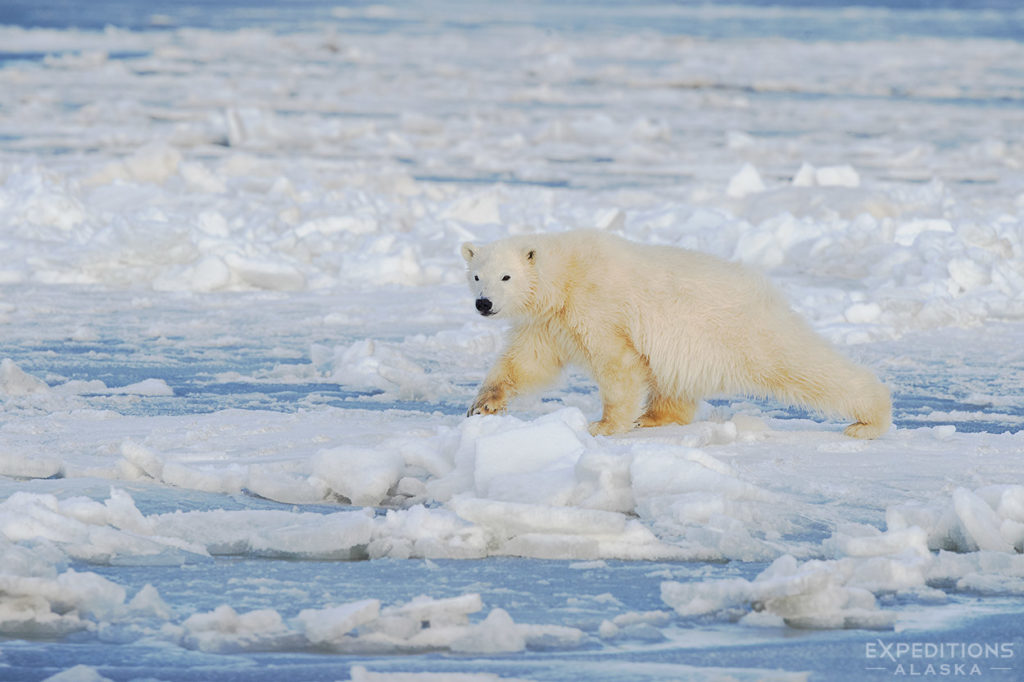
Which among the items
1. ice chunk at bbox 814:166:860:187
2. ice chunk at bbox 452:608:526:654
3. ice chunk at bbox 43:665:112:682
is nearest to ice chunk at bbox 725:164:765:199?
ice chunk at bbox 814:166:860:187

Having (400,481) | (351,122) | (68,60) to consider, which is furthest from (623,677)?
(68,60)

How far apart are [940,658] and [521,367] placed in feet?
7.47

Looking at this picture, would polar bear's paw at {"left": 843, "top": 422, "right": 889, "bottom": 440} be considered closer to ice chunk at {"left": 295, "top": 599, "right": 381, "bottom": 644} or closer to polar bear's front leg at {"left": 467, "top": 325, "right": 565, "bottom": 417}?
A: polar bear's front leg at {"left": 467, "top": 325, "right": 565, "bottom": 417}

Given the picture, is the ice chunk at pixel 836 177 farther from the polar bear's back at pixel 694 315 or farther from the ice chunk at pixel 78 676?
the ice chunk at pixel 78 676

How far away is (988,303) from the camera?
6.81 metres

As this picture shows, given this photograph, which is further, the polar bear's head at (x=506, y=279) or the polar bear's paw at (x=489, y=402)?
the polar bear's paw at (x=489, y=402)

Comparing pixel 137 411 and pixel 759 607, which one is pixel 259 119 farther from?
pixel 759 607

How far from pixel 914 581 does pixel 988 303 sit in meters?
4.12

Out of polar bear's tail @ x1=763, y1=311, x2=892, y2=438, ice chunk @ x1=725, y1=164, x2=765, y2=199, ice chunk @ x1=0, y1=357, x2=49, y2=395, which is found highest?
ice chunk @ x1=725, y1=164, x2=765, y2=199

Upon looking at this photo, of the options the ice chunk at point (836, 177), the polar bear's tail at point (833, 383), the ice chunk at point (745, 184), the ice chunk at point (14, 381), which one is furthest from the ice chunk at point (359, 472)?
the ice chunk at point (836, 177)

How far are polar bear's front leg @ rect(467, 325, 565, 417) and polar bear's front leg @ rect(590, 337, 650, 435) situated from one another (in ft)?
0.72

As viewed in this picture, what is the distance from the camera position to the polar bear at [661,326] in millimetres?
4457

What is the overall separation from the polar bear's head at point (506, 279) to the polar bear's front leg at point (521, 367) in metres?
0.14

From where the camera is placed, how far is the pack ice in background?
2773 mm
